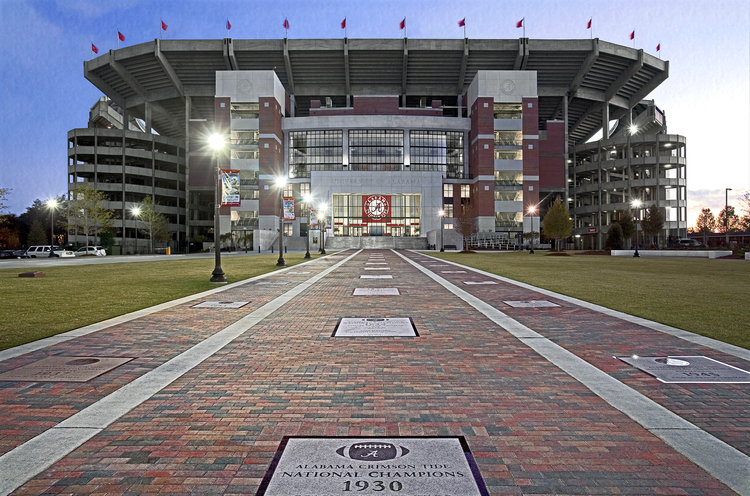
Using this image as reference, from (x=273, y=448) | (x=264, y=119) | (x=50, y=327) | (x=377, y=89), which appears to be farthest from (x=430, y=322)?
(x=377, y=89)

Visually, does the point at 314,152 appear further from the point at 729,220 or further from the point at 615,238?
the point at 729,220

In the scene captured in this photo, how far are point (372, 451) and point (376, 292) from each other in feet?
32.7

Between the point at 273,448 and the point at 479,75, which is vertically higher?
the point at 479,75

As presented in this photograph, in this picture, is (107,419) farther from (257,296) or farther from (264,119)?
(264,119)

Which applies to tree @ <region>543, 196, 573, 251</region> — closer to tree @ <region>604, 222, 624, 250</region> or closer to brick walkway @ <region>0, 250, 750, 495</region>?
tree @ <region>604, 222, 624, 250</region>

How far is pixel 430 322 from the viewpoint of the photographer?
8.46 metres

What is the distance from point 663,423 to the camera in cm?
368

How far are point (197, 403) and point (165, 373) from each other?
47.8 inches

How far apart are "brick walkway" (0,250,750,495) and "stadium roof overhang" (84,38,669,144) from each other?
77.3 metres

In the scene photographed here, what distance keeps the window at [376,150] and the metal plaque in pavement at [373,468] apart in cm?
8664

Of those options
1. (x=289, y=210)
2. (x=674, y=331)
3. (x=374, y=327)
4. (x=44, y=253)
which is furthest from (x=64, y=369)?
(x=44, y=253)

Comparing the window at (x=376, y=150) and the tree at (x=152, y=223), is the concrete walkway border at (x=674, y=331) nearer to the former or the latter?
the tree at (x=152, y=223)

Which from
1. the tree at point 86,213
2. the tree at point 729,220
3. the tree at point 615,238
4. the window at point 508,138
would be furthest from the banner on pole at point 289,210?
the tree at point 729,220

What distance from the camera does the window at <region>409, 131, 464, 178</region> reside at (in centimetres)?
8825
